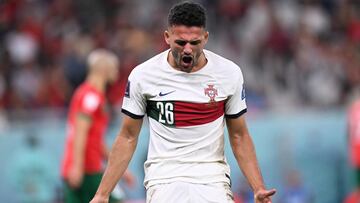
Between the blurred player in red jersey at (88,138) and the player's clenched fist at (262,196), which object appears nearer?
the player's clenched fist at (262,196)

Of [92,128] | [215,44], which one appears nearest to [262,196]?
[92,128]

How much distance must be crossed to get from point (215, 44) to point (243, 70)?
80 centimetres

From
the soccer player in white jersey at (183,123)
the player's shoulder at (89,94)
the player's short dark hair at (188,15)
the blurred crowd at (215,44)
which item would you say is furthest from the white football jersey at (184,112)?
the blurred crowd at (215,44)

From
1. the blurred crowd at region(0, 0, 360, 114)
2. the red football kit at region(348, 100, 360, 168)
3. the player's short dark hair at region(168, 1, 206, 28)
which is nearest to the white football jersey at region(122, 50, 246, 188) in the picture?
the player's short dark hair at region(168, 1, 206, 28)

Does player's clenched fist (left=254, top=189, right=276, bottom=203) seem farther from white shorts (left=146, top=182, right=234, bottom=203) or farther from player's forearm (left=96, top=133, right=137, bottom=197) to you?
player's forearm (left=96, top=133, right=137, bottom=197)

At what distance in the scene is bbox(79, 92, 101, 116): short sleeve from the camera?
10.4m

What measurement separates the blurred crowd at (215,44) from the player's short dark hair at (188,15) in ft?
31.0

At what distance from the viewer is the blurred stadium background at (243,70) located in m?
15.7

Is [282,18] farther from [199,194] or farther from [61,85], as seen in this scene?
[199,194]

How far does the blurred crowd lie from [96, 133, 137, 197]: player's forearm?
9147mm

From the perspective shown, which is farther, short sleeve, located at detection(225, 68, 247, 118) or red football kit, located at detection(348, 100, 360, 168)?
red football kit, located at detection(348, 100, 360, 168)

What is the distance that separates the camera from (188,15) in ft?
23.1

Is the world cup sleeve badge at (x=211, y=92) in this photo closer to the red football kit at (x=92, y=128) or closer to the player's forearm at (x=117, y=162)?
the player's forearm at (x=117, y=162)

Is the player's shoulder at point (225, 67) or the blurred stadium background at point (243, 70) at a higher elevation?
the player's shoulder at point (225, 67)
